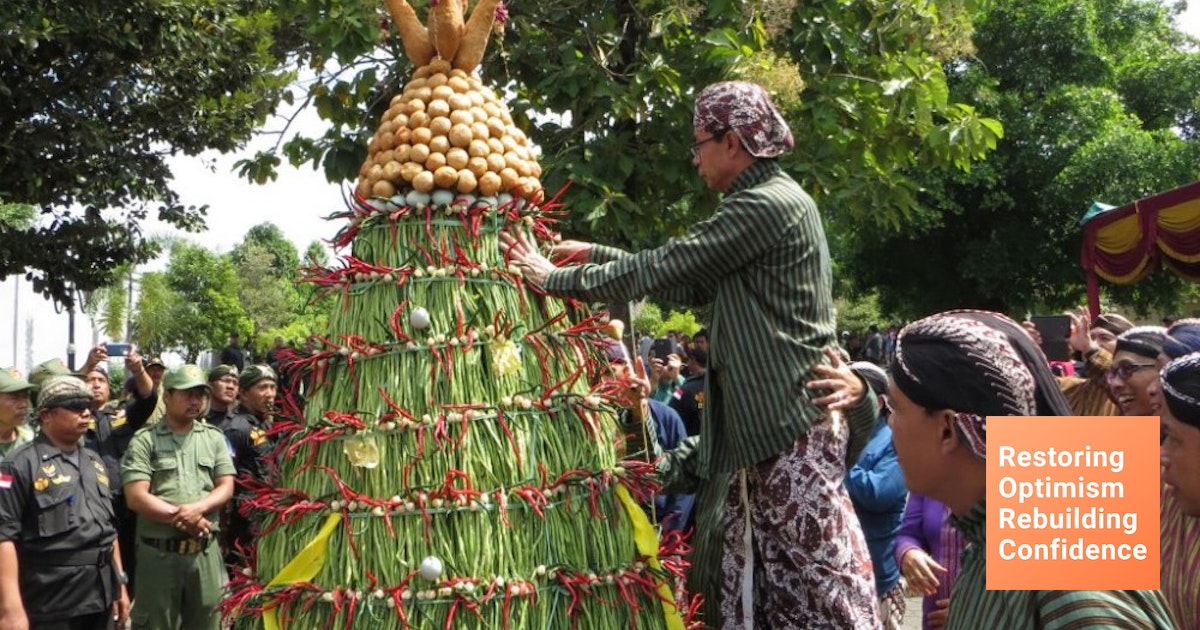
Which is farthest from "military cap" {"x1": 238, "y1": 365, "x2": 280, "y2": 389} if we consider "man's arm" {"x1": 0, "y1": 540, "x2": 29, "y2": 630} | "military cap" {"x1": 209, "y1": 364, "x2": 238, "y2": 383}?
"man's arm" {"x1": 0, "y1": 540, "x2": 29, "y2": 630}

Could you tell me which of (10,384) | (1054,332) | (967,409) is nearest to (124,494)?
(10,384)

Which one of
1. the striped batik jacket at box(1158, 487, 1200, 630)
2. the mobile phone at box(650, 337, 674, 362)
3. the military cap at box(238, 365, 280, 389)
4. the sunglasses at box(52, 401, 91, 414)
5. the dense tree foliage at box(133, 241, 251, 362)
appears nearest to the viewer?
the striped batik jacket at box(1158, 487, 1200, 630)

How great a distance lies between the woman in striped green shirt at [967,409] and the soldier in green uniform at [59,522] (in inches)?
197

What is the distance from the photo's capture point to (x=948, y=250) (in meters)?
27.4

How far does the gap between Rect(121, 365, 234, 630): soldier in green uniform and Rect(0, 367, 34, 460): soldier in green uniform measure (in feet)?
2.00

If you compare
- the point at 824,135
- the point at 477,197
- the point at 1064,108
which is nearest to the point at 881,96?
the point at 824,135

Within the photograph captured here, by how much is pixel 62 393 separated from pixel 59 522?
2.15 ft

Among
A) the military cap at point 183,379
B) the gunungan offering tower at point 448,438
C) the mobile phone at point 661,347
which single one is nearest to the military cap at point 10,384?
the military cap at point 183,379

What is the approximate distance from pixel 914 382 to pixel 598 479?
1621 millimetres

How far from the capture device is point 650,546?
3.44 m

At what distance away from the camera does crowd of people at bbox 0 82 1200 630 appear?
1.90 metres

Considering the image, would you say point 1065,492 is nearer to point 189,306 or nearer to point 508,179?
point 508,179

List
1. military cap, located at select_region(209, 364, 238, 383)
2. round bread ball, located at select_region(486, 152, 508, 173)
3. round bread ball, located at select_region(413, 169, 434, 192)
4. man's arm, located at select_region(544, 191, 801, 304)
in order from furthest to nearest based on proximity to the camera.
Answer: military cap, located at select_region(209, 364, 238, 383) → round bread ball, located at select_region(486, 152, 508, 173) → round bread ball, located at select_region(413, 169, 434, 192) → man's arm, located at select_region(544, 191, 801, 304)

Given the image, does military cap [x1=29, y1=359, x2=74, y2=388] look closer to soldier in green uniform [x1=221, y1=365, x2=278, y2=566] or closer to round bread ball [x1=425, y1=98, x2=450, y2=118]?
soldier in green uniform [x1=221, y1=365, x2=278, y2=566]
